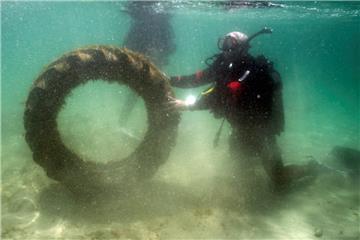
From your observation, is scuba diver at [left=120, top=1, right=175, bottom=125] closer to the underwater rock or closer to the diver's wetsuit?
the diver's wetsuit

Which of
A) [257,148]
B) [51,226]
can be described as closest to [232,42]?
[257,148]

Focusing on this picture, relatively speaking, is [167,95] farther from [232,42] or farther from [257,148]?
[257,148]

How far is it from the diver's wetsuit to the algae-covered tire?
102 centimetres

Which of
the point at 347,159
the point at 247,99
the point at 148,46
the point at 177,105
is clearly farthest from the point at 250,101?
the point at 148,46

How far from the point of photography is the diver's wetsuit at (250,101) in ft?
22.7

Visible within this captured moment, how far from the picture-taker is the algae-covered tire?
653 cm

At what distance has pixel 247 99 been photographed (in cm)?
705

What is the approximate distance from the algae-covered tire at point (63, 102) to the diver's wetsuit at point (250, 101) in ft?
3.36

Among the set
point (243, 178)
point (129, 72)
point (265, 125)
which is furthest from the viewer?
point (243, 178)

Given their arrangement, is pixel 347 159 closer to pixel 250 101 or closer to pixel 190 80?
pixel 250 101

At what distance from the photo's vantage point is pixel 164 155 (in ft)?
24.7

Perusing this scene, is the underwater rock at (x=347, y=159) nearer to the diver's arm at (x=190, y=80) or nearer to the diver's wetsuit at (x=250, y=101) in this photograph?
the diver's wetsuit at (x=250, y=101)

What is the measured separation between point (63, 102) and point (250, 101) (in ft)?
13.3

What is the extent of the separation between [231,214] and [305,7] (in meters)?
21.0
